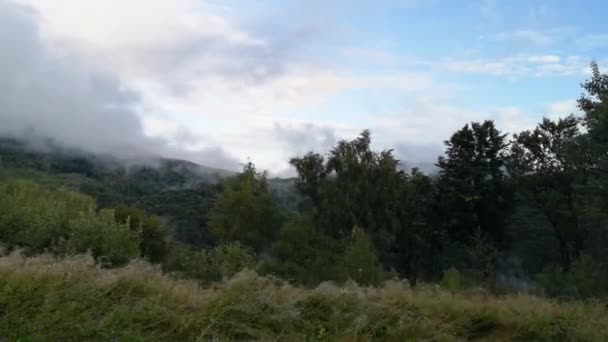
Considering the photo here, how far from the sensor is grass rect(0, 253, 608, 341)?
6609 mm

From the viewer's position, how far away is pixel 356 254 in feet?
96.3

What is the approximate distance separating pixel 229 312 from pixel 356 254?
22711 mm

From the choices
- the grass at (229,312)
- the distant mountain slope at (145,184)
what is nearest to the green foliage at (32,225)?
the grass at (229,312)

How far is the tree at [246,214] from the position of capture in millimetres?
42844

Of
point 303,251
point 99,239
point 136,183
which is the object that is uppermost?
point 136,183

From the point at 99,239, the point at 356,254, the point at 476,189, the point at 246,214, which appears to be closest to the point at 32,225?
the point at 99,239

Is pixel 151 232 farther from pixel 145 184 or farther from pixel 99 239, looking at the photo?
pixel 145 184

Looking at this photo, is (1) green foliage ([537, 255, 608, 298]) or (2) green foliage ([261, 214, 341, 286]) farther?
(2) green foliage ([261, 214, 341, 286])

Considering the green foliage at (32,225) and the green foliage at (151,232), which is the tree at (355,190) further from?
the green foliage at (32,225)

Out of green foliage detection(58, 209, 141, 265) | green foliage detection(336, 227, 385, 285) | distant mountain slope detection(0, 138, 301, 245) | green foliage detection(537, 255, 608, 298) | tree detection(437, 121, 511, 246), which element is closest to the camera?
green foliage detection(58, 209, 141, 265)

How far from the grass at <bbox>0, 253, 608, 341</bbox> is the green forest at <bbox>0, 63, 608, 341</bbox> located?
0.03 metres

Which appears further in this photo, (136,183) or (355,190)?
(136,183)

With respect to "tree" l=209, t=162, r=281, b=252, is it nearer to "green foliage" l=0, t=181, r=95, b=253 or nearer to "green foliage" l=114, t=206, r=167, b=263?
"green foliage" l=114, t=206, r=167, b=263

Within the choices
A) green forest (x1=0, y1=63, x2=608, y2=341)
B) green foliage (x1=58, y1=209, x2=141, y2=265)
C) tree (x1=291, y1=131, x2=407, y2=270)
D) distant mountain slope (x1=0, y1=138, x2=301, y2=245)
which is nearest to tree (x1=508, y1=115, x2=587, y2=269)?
green forest (x1=0, y1=63, x2=608, y2=341)
